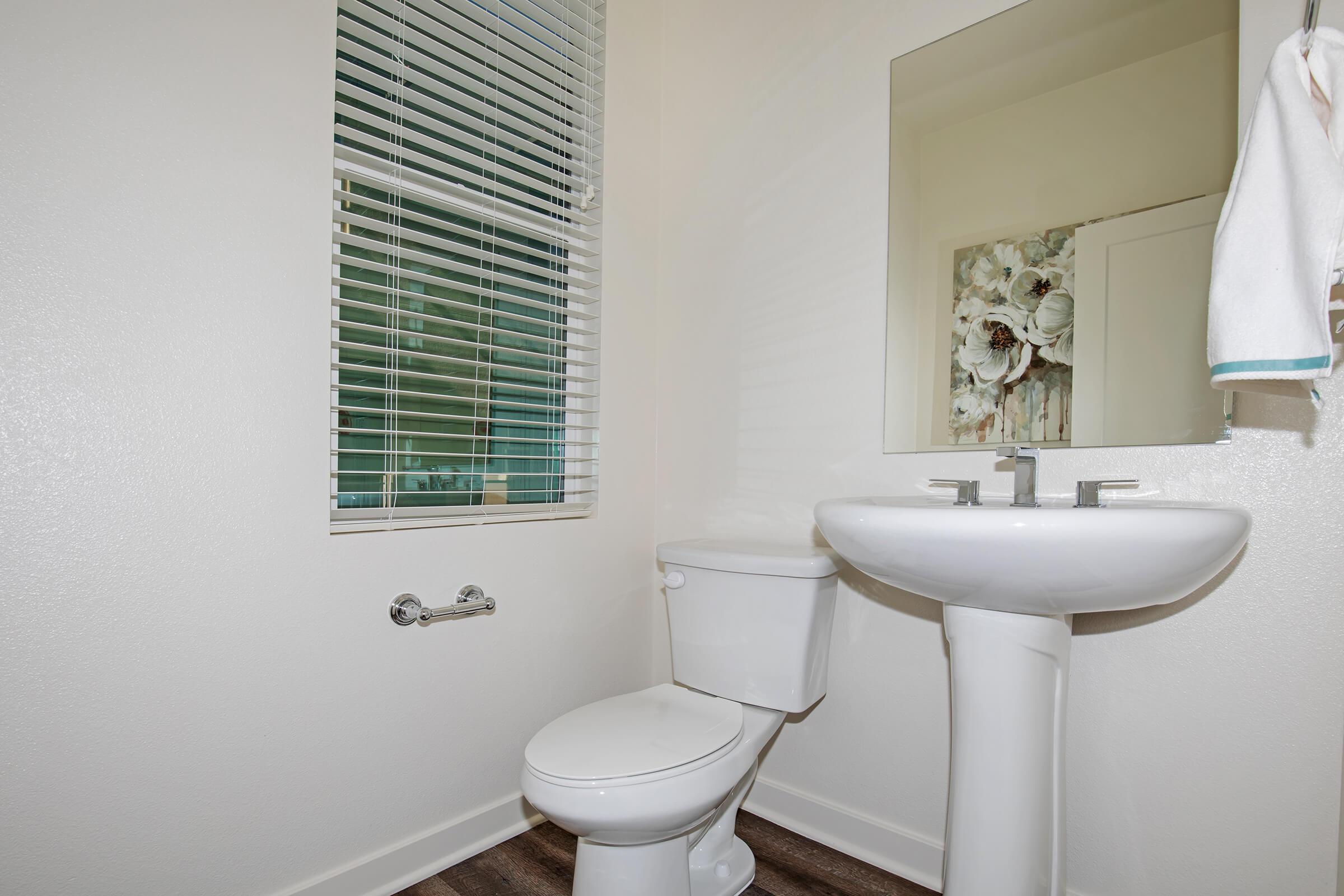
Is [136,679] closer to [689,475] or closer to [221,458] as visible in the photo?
[221,458]

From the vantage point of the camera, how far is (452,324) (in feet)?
5.17

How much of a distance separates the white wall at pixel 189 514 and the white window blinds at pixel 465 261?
10 centimetres

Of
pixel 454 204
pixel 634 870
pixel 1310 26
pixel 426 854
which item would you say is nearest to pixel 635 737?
pixel 634 870

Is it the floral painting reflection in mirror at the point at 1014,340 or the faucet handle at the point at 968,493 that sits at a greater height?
the floral painting reflection in mirror at the point at 1014,340

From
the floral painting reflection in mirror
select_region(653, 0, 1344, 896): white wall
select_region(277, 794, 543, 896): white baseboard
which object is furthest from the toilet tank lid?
select_region(277, 794, 543, 896): white baseboard

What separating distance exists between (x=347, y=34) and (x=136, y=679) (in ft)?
4.26

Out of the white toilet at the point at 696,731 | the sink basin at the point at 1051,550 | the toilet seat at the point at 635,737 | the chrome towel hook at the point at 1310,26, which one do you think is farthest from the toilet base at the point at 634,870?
the chrome towel hook at the point at 1310,26

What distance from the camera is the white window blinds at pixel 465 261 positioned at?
1.44m

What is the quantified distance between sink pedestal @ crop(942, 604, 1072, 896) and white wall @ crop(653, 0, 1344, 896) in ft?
0.80

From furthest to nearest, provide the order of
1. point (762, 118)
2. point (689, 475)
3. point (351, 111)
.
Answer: point (689, 475), point (762, 118), point (351, 111)

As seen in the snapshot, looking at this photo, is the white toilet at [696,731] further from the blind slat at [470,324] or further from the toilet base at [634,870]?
the blind slat at [470,324]

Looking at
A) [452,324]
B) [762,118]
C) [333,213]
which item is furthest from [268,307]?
[762,118]

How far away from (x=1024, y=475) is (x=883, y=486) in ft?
1.30

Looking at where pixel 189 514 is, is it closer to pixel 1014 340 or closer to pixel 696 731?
pixel 696 731
